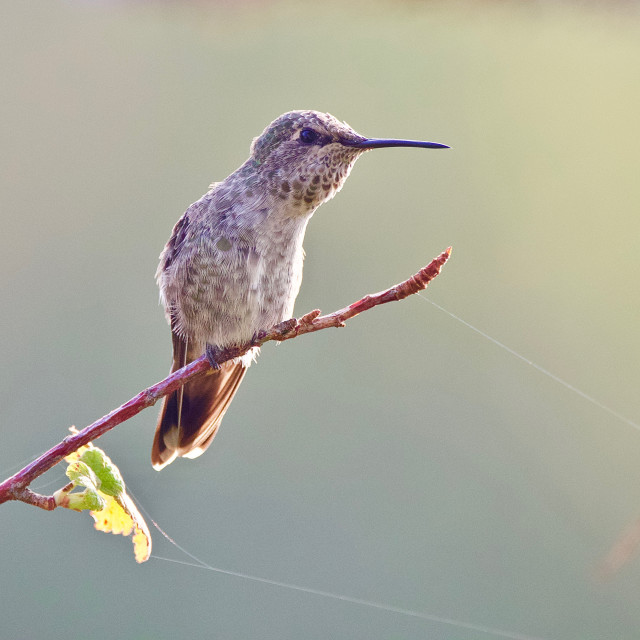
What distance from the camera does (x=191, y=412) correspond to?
7.13 ft

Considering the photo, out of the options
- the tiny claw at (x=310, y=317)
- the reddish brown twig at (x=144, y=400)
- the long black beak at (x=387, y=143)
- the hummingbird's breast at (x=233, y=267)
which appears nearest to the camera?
the reddish brown twig at (x=144, y=400)

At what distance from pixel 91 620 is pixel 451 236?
3.76 m

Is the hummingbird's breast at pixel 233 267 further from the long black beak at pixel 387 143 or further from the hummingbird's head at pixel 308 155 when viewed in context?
the long black beak at pixel 387 143

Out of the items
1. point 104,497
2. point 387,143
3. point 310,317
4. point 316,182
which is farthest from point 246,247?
point 104,497

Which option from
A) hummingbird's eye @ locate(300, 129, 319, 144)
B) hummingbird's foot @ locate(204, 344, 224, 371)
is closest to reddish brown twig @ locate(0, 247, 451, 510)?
hummingbird's foot @ locate(204, 344, 224, 371)

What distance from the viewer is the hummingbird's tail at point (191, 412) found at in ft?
6.73

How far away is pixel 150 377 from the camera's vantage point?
17.3ft

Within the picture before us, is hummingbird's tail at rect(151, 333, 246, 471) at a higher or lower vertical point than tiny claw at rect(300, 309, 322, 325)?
lower

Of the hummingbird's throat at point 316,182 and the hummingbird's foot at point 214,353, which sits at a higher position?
the hummingbird's throat at point 316,182

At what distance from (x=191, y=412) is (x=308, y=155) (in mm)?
842

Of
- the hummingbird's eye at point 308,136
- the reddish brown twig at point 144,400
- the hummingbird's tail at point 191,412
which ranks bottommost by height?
the hummingbird's tail at point 191,412

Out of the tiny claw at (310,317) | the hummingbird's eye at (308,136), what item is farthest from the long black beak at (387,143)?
the tiny claw at (310,317)

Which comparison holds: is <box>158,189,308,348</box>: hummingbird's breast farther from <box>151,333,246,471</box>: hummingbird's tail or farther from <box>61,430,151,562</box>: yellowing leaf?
<box>61,430,151,562</box>: yellowing leaf

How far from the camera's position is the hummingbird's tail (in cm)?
205
